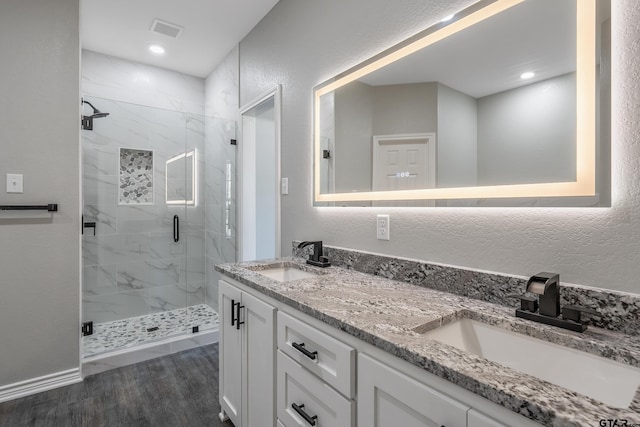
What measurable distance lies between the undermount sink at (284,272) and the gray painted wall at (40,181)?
1.37m

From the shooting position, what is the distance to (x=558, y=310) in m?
0.92

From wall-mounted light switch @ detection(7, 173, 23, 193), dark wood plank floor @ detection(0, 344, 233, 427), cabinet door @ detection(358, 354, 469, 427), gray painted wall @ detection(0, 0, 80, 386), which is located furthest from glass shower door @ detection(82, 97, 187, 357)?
cabinet door @ detection(358, 354, 469, 427)

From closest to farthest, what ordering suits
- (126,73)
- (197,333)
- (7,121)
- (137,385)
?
1. (7,121)
2. (137,385)
3. (197,333)
4. (126,73)

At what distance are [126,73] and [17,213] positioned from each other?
1.90 meters

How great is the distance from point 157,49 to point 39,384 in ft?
9.26

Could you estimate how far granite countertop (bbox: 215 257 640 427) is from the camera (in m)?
0.54

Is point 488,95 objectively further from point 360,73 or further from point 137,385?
point 137,385

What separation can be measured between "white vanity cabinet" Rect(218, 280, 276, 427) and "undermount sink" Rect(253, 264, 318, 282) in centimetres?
27

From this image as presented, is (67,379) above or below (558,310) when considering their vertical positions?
below

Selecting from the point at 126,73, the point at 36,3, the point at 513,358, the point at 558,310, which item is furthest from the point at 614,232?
the point at 126,73

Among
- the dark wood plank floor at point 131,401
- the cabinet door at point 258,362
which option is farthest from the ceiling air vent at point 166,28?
the dark wood plank floor at point 131,401

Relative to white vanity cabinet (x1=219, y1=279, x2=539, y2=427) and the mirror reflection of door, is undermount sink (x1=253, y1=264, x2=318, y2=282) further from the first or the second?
the mirror reflection of door

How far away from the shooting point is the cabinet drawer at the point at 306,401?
3.08 feet

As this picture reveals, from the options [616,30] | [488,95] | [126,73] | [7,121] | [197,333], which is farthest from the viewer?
[126,73]
